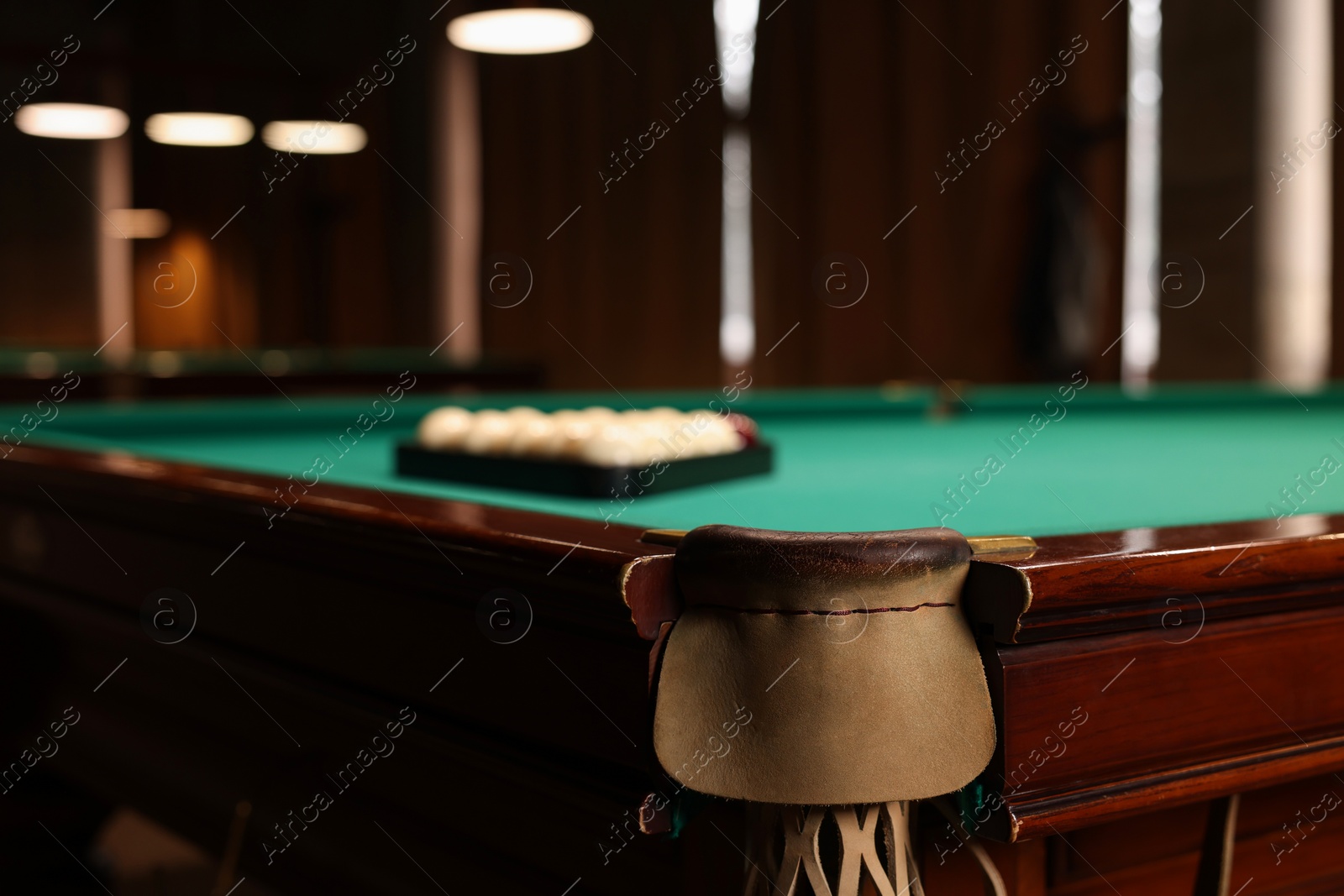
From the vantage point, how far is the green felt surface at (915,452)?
0.97 meters

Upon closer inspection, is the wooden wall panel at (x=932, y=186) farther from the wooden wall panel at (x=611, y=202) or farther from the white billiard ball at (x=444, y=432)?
the white billiard ball at (x=444, y=432)

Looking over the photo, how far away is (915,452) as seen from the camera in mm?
1622

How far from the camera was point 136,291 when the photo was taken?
4.46 m

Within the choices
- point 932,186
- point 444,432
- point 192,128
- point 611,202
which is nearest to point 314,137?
point 192,128

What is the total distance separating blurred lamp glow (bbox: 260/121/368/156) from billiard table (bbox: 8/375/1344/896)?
3402mm

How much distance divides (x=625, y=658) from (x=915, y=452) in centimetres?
97

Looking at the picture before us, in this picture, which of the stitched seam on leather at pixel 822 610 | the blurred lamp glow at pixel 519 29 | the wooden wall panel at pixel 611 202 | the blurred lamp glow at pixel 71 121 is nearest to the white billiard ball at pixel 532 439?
the stitched seam on leather at pixel 822 610

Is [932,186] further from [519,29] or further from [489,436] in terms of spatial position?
[489,436]

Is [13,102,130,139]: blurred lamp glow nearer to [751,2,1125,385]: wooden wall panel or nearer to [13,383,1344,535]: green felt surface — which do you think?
[13,383,1344,535]: green felt surface

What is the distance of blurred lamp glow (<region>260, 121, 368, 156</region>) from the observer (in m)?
4.61

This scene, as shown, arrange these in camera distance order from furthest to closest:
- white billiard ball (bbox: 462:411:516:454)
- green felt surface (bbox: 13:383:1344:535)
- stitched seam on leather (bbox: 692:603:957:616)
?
1. white billiard ball (bbox: 462:411:516:454)
2. green felt surface (bbox: 13:383:1344:535)
3. stitched seam on leather (bbox: 692:603:957:616)

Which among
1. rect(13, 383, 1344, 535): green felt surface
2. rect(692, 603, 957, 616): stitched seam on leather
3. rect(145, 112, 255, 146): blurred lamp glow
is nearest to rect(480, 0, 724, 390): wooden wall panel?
rect(145, 112, 255, 146): blurred lamp glow

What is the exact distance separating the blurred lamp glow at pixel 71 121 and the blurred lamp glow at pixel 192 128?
109mm

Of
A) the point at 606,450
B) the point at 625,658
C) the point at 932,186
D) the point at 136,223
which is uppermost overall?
the point at 932,186
